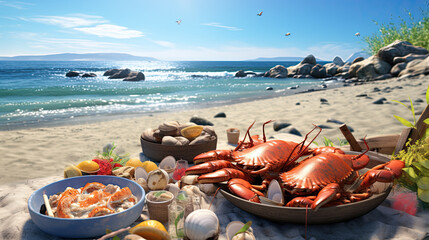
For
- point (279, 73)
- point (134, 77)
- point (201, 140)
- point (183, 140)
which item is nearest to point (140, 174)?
point (183, 140)

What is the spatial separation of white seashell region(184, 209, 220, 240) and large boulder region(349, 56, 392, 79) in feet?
81.3

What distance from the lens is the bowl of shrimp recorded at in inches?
79.8

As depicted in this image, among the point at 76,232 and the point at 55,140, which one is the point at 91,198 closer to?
the point at 76,232

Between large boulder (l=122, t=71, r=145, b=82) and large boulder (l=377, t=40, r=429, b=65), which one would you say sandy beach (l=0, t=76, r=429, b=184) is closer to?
large boulder (l=377, t=40, r=429, b=65)

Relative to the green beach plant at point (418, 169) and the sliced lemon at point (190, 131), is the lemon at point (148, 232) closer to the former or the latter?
the green beach plant at point (418, 169)

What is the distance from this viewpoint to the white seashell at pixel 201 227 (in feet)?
6.41

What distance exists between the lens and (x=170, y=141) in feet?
12.8

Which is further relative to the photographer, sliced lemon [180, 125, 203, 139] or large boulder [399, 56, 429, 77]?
large boulder [399, 56, 429, 77]

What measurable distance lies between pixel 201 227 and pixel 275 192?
27.6 inches

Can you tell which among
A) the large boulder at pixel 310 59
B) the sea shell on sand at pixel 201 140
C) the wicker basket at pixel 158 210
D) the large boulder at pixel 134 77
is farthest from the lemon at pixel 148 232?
the large boulder at pixel 310 59

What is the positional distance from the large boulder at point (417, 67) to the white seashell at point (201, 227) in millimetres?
20074

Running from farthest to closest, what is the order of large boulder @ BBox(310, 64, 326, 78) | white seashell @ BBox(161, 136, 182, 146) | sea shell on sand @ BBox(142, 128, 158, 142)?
large boulder @ BBox(310, 64, 326, 78) → sea shell on sand @ BBox(142, 128, 158, 142) → white seashell @ BBox(161, 136, 182, 146)

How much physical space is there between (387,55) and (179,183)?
2467 cm

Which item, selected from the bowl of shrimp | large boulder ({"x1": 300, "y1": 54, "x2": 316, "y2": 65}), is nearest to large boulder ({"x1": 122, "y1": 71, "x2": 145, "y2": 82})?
large boulder ({"x1": 300, "y1": 54, "x2": 316, "y2": 65})
